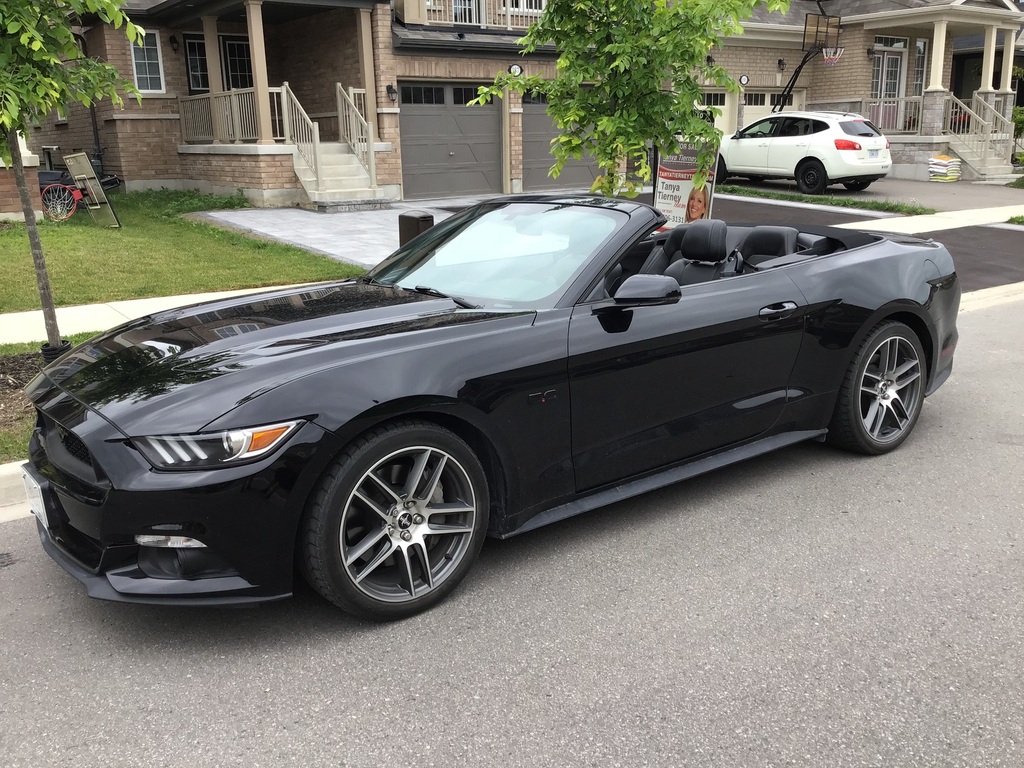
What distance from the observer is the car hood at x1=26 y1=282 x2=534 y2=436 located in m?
3.18

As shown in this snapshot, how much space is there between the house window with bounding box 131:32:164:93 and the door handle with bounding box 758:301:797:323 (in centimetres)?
1853

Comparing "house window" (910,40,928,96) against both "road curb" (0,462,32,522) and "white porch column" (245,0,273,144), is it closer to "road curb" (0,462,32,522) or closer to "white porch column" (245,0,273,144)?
"white porch column" (245,0,273,144)

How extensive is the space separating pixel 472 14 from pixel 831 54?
38.0 feet

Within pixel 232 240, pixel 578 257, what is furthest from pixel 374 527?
pixel 232 240

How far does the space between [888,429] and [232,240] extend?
10374 millimetres

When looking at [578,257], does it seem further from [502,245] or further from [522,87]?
Answer: [522,87]

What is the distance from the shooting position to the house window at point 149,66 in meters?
19.7

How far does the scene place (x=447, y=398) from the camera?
346 cm

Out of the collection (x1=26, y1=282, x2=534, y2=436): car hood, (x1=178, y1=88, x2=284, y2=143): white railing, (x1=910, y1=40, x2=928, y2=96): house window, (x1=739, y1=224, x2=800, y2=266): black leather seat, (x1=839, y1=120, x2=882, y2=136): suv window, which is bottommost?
(x1=26, y1=282, x2=534, y2=436): car hood

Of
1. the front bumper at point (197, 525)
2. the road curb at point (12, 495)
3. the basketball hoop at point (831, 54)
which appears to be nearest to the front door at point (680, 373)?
the front bumper at point (197, 525)

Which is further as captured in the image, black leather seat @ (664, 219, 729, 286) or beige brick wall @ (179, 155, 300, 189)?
beige brick wall @ (179, 155, 300, 189)

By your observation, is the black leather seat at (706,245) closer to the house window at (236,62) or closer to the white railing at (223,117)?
the white railing at (223,117)

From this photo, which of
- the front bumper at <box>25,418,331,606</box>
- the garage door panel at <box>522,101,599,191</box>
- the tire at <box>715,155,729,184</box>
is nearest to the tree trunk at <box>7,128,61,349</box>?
the front bumper at <box>25,418,331,606</box>

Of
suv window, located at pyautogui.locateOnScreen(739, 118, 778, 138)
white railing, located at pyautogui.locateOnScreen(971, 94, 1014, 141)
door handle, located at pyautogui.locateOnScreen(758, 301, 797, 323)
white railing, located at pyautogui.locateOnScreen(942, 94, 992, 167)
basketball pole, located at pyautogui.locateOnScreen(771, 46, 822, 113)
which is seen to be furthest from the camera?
basketball pole, located at pyautogui.locateOnScreen(771, 46, 822, 113)
